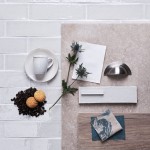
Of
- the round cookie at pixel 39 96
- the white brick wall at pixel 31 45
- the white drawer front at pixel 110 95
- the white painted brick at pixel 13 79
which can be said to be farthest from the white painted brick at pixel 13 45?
the white drawer front at pixel 110 95

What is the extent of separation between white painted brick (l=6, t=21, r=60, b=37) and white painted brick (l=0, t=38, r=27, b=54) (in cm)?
3

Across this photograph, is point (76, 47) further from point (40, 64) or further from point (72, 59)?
point (40, 64)

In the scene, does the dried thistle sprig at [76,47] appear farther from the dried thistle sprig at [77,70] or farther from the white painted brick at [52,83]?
the white painted brick at [52,83]

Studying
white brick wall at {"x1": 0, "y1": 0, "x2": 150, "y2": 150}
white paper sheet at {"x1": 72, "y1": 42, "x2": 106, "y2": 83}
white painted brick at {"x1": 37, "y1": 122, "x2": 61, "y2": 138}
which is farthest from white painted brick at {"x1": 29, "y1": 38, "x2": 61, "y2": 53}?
white painted brick at {"x1": 37, "y1": 122, "x2": 61, "y2": 138}

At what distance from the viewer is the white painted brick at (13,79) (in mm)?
1445

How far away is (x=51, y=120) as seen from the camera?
4.73ft

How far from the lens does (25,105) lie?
1.43 m

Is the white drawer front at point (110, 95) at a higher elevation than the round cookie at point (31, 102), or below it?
higher

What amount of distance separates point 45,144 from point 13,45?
0.48 m

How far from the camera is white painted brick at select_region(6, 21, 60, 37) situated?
1.45 m

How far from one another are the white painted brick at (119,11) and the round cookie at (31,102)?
1.59 feet

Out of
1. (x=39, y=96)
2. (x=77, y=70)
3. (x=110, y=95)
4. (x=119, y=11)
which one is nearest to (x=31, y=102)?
(x=39, y=96)

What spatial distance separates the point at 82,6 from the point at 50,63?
0.30m

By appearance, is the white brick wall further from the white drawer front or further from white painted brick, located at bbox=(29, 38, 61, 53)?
the white drawer front
